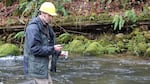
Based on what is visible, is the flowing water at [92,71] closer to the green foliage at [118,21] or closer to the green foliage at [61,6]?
the green foliage at [118,21]

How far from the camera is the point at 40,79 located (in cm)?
643

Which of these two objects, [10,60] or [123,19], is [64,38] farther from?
[10,60]

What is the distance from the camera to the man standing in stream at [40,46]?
618 centimetres

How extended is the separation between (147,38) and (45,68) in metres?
7.30

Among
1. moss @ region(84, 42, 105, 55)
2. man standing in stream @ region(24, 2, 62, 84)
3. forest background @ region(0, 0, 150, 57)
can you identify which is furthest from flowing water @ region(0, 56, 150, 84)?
man standing in stream @ region(24, 2, 62, 84)

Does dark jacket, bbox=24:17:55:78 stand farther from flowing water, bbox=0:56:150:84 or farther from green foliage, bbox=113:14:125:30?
green foliage, bbox=113:14:125:30

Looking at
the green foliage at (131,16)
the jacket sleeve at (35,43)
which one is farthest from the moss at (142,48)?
the jacket sleeve at (35,43)

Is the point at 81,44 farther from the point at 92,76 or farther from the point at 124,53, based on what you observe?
the point at 92,76

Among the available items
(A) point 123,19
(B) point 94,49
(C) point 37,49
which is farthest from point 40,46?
(A) point 123,19

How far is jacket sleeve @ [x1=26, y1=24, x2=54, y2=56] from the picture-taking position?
6.15 m

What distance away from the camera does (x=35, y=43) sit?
242 inches

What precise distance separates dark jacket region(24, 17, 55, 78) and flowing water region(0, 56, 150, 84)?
3083mm

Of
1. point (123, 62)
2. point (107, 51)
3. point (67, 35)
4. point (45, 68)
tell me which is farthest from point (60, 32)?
point (45, 68)

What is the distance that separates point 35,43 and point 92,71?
15.4 ft
